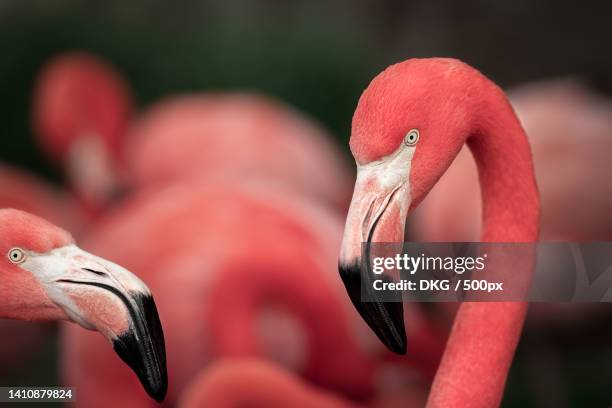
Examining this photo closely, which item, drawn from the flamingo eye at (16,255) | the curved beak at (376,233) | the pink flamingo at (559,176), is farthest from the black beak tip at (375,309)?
the pink flamingo at (559,176)

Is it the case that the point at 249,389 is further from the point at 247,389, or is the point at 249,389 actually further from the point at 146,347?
the point at 146,347

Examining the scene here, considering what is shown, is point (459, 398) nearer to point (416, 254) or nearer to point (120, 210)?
point (416, 254)

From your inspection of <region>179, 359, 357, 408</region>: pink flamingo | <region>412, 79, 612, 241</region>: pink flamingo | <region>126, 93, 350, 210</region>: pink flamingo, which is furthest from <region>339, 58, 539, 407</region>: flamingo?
<region>126, 93, 350, 210</region>: pink flamingo

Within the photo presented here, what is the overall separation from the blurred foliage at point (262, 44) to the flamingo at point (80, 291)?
2.64 m

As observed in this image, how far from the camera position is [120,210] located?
2.70 m

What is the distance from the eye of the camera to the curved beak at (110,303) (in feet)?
4.42

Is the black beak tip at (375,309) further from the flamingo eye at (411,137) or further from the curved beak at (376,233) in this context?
the flamingo eye at (411,137)

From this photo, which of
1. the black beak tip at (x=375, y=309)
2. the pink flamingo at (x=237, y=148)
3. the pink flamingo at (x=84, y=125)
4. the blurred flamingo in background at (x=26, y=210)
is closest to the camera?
the black beak tip at (x=375, y=309)

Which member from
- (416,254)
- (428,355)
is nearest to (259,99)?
(428,355)

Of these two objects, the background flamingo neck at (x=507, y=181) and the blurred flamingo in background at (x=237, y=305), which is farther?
the blurred flamingo in background at (x=237, y=305)

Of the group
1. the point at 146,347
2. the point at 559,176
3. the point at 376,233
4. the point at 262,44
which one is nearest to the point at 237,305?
the point at 146,347

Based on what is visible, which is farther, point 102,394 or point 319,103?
point 319,103

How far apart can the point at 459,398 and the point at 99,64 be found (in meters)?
2.53

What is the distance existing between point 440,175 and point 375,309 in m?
0.24
